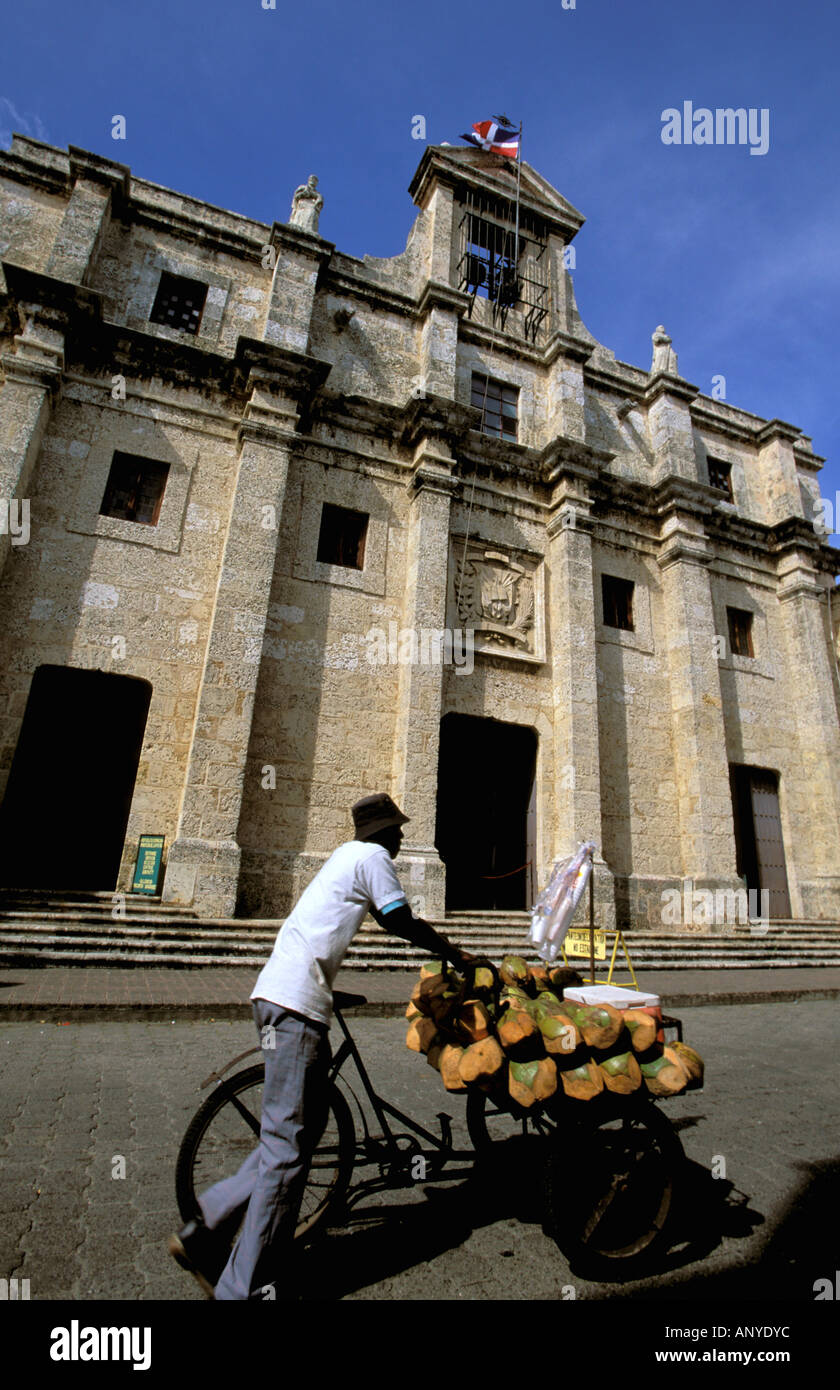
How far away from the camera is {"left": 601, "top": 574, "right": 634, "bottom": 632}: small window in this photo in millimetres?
14663

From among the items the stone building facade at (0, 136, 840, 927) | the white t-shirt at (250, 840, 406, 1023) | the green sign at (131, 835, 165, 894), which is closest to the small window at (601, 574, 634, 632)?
the stone building facade at (0, 136, 840, 927)

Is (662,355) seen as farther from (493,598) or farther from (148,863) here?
(148,863)

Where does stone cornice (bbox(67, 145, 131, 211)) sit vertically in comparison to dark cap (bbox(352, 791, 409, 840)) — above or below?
above

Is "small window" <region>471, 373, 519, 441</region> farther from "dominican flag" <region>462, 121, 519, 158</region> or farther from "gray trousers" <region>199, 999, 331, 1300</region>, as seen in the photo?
"gray trousers" <region>199, 999, 331, 1300</region>

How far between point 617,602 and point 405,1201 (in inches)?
530

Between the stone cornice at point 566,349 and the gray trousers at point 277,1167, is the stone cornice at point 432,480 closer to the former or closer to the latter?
the stone cornice at point 566,349

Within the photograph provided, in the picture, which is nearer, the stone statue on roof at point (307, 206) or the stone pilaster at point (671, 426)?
the stone statue on roof at point (307, 206)

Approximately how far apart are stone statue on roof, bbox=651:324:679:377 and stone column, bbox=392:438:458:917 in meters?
7.95

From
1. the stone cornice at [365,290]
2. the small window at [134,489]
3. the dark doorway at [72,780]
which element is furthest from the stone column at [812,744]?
the small window at [134,489]

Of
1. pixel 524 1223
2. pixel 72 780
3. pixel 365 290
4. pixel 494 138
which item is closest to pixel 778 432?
pixel 494 138

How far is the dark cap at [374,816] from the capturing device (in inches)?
106

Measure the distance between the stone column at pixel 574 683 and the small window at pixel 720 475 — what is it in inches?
225

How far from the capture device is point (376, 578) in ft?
40.5
